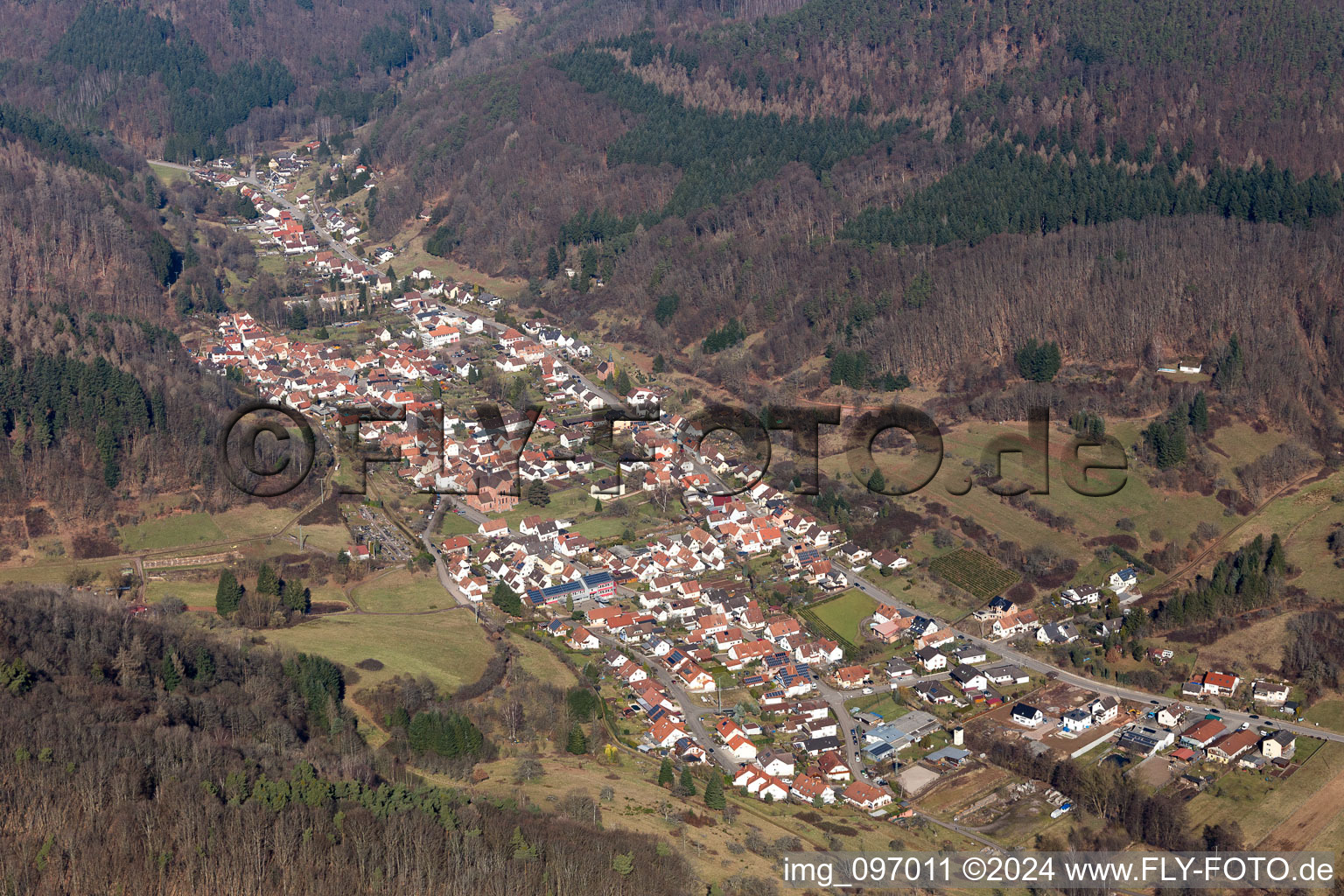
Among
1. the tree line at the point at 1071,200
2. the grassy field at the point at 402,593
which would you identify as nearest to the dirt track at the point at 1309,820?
the grassy field at the point at 402,593

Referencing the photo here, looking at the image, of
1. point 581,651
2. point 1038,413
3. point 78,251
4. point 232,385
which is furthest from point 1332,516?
point 78,251

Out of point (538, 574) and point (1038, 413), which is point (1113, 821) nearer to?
point (538, 574)

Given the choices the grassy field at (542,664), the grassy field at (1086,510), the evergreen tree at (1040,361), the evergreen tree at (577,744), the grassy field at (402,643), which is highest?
the evergreen tree at (1040,361)

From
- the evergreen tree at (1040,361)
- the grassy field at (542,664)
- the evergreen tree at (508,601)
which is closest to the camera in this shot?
the grassy field at (542,664)

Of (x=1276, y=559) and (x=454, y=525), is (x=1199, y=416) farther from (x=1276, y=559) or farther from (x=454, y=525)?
(x=454, y=525)

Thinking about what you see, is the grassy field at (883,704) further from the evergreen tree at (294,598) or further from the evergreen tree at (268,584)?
the evergreen tree at (268,584)

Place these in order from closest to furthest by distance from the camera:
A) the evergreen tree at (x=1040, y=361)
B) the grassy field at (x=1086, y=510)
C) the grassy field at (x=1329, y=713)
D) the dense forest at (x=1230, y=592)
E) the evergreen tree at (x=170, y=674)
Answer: the evergreen tree at (x=170, y=674)
the grassy field at (x=1329, y=713)
the dense forest at (x=1230, y=592)
the grassy field at (x=1086, y=510)
the evergreen tree at (x=1040, y=361)
